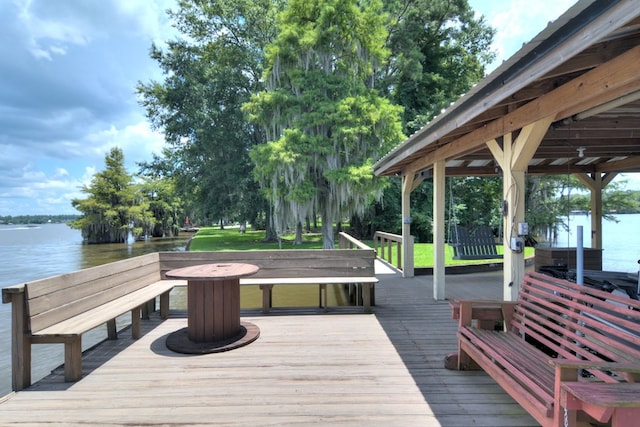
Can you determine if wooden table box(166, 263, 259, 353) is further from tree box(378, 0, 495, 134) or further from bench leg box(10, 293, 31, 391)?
tree box(378, 0, 495, 134)

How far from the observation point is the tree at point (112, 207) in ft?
88.2

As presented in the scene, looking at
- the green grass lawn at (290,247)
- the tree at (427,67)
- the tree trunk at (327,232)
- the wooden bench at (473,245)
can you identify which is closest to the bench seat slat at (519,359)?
the wooden bench at (473,245)

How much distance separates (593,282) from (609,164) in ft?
13.6

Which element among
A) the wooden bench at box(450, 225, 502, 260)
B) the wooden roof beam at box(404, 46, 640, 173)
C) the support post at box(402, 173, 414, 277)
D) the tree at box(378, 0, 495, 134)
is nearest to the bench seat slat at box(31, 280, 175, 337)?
the wooden roof beam at box(404, 46, 640, 173)

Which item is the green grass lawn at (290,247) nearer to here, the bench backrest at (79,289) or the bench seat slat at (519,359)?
the bench seat slat at (519,359)

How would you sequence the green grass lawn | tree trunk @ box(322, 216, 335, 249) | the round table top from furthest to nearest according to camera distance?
tree trunk @ box(322, 216, 335, 249)
the green grass lawn
the round table top

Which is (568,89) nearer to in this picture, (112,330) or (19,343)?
(19,343)

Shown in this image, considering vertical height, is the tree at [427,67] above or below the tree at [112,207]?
above

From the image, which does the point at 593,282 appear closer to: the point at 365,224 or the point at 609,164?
the point at 609,164

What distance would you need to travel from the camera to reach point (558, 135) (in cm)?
477

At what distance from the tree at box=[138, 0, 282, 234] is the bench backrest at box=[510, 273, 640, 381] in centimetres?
1604

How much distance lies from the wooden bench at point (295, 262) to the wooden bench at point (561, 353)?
202cm

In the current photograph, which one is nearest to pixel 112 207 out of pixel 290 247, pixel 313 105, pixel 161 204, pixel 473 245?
pixel 161 204

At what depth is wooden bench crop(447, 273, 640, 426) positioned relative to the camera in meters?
1.56
